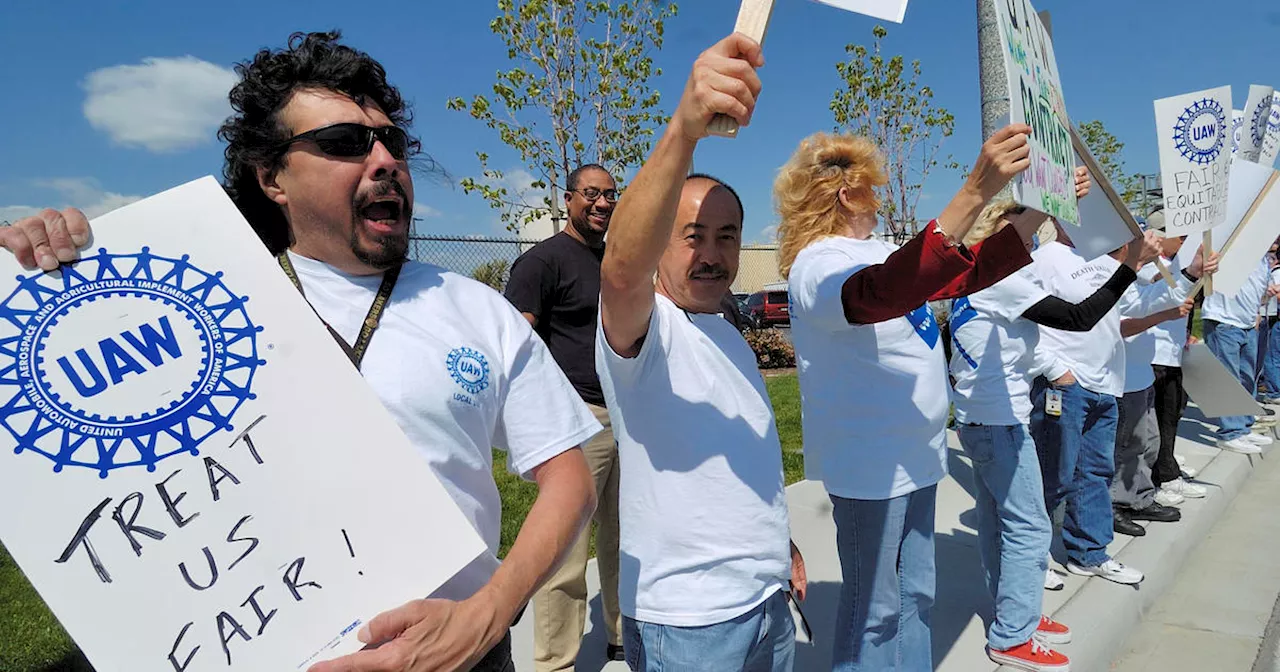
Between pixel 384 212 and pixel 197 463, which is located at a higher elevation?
pixel 384 212

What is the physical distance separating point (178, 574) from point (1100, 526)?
408 cm

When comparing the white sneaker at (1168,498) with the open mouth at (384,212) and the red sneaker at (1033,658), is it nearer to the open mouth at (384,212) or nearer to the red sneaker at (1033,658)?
the red sneaker at (1033,658)

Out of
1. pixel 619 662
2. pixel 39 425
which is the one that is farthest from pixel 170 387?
pixel 619 662

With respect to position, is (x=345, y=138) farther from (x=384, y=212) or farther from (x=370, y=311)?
(x=370, y=311)

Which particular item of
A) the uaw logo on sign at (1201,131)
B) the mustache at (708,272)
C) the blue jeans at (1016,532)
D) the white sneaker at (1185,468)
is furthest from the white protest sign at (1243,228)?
the mustache at (708,272)

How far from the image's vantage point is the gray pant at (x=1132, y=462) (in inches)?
178

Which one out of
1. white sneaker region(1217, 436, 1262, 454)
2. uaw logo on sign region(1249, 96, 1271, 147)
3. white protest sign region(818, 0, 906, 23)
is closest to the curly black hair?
white protest sign region(818, 0, 906, 23)

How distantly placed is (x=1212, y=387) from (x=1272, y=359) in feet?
15.3

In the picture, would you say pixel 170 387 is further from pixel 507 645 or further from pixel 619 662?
pixel 619 662

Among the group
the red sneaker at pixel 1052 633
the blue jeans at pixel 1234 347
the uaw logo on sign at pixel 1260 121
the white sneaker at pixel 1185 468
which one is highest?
the uaw logo on sign at pixel 1260 121

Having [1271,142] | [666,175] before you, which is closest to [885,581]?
[666,175]

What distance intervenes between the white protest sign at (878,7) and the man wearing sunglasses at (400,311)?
2.67 feet

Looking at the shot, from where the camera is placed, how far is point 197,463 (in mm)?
978

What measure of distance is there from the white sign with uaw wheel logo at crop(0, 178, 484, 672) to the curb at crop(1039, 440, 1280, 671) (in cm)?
300
